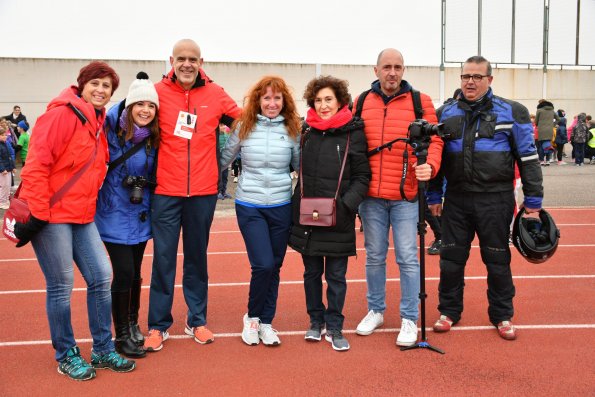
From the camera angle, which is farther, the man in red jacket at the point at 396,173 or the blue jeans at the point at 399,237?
the blue jeans at the point at 399,237

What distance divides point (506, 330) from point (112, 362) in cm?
291

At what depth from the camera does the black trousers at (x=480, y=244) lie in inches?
186

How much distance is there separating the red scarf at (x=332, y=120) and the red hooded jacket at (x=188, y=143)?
696mm

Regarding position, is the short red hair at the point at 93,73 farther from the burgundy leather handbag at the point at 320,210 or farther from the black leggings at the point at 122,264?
the burgundy leather handbag at the point at 320,210

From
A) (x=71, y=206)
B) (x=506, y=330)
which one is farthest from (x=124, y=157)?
(x=506, y=330)

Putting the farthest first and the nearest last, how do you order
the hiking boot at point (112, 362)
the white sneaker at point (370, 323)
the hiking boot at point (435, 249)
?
the hiking boot at point (435, 249) < the white sneaker at point (370, 323) < the hiking boot at point (112, 362)

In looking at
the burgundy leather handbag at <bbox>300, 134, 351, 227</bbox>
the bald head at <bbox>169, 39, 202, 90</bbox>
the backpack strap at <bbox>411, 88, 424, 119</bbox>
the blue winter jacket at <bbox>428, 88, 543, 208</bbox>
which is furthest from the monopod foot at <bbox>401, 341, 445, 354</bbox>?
the bald head at <bbox>169, 39, 202, 90</bbox>

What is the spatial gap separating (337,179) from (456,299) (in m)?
1.52

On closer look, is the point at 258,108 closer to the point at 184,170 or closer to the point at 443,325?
the point at 184,170

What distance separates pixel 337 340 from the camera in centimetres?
453

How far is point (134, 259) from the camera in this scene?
4.39m

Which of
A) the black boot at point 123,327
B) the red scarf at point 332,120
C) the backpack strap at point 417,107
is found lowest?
the black boot at point 123,327

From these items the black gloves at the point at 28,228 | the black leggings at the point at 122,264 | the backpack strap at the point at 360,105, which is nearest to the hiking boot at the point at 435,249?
the backpack strap at the point at 360,105

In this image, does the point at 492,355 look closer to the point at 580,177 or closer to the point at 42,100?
the point at 580,177
